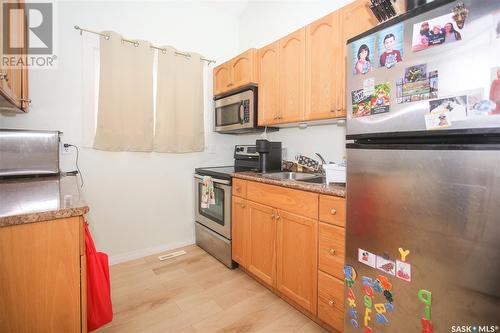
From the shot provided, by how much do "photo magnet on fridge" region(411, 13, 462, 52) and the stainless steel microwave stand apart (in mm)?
1548

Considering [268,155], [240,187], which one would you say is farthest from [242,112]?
[240,187]

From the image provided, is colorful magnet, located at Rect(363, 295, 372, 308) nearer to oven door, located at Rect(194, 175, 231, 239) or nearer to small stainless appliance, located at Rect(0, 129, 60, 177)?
oven door, located at Rect(194, 175, 231, 239)

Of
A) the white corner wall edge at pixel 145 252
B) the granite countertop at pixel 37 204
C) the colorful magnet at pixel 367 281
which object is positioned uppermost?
the granite countertop at pixel 37 204

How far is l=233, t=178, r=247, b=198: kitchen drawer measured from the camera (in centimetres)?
210

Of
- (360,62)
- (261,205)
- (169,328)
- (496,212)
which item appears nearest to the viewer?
(496,212)

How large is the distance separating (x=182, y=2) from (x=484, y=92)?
290cm

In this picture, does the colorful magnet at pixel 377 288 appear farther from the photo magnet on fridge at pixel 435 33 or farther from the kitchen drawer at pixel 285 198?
the photo magnet on fridge at pixel 435 33

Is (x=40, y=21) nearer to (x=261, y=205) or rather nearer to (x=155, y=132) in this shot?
(x=155, y=132)

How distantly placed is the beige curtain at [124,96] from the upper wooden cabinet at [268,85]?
1137 millimetres

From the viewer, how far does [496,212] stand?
737mm

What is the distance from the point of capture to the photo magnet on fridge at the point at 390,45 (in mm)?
957

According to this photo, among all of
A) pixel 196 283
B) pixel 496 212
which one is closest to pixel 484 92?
pixel 496 212

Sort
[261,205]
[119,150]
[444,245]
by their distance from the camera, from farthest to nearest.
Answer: [119,150] < [261,205] < [444,245]

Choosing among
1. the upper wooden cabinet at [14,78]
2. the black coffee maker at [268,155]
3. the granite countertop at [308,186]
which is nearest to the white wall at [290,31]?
the black coffee maker at [268,155]
